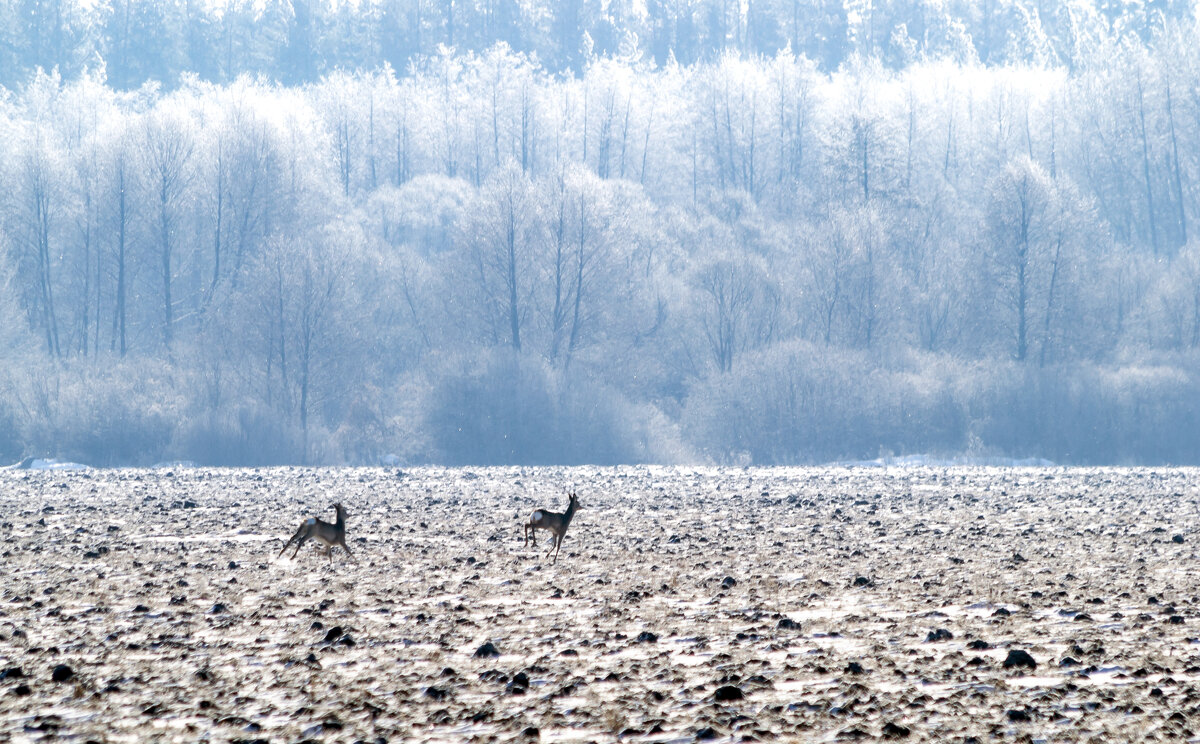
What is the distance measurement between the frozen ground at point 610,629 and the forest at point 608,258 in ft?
Answer: 106

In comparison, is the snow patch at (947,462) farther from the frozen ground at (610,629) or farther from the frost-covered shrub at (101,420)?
the frost-covered shrub at (101,420)

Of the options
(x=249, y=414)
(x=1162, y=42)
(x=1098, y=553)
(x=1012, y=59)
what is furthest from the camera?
(x=1012, y=59)

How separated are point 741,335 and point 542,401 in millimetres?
16050

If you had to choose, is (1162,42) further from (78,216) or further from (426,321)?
(78,216)

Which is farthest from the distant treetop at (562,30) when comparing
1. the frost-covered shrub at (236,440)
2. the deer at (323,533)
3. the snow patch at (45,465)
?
the deer at (323,533)

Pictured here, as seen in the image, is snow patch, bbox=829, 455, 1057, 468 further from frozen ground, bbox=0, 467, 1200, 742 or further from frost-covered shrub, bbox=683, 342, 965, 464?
frozen ground, bbox=0, 467, 1200, 742

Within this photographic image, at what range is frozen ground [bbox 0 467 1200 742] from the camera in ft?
28.0

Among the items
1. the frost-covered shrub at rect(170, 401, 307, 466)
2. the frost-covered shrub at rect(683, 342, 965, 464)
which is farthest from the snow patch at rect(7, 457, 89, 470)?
the frost-covered shrub at rect(683, 342, 965, 464)

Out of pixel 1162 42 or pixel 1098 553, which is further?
pixel 1162 42

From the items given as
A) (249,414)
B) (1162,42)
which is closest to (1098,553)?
(249,414)

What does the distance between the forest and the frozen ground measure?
32.3 metres

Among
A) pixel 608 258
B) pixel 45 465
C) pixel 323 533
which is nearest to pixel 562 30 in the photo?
pixel 608 258

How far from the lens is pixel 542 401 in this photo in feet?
190

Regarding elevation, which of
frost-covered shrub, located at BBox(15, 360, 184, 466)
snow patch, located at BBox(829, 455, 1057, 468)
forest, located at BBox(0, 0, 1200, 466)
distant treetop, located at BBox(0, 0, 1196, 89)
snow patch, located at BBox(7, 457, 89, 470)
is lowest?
snow patch, located at BBox(829, 455, 1057, 468)
